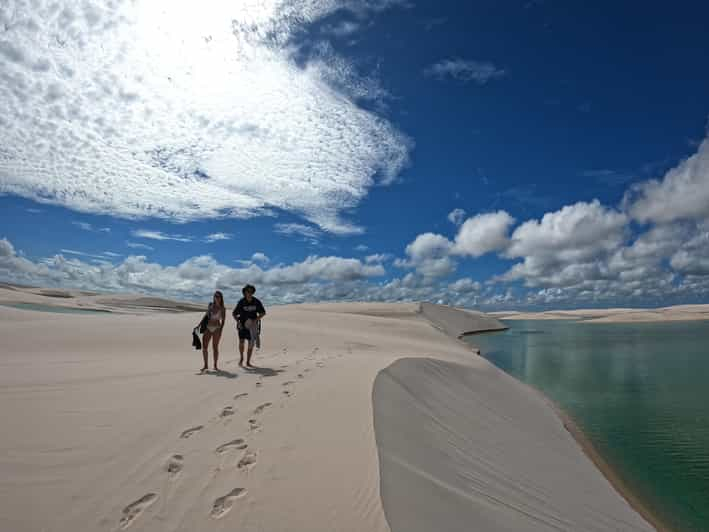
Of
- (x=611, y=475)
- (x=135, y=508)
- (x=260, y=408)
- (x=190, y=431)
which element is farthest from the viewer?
(x=611, y=475)

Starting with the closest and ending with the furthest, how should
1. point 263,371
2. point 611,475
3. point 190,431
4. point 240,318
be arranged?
point 190,431, point 611,475, point 263,371, point 240,318

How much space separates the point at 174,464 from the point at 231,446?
2.34 feet

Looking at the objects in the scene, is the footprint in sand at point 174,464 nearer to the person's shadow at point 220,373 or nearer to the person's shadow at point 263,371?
the person's shadow at point 220,373

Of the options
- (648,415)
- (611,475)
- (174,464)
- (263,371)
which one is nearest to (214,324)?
(263,371)

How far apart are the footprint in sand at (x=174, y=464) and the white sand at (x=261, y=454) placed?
0.09 ft

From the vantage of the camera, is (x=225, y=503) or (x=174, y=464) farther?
(x=174, y=464)

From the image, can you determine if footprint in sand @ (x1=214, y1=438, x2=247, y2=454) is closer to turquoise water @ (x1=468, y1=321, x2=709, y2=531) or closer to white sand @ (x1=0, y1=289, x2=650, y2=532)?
white sand @ (x1=0, y1=289, x2=650, y2=532)

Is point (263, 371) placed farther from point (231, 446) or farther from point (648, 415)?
point (648, 415)

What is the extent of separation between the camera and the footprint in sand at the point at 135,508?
3570 mm

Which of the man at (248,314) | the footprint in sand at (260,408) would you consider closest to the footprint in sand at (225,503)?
the footprint in sand at (260,408)

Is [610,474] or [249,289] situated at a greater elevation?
[249,289]

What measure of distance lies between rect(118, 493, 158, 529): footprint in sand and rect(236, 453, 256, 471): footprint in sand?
3.04ft

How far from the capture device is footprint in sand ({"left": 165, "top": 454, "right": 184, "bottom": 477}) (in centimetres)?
446

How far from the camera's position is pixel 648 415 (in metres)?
14.0
